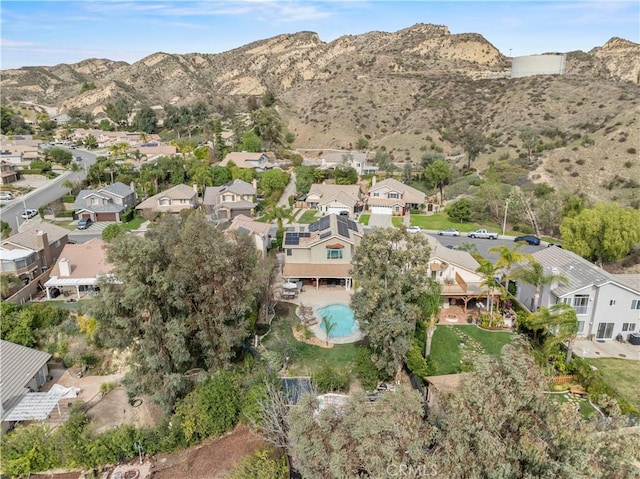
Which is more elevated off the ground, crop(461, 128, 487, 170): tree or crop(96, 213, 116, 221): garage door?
crop(461, 128, 487, 170): tree

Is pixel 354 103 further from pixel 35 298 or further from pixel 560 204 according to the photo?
pixel 35 298

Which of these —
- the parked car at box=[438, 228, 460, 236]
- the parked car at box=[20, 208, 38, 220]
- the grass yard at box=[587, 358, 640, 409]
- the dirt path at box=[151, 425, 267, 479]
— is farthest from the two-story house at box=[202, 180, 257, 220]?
the grass yard at box=[587, 358, 640, 409]

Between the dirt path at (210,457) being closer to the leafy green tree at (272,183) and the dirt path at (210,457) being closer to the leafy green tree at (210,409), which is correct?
the leafy green tree at (210,409)

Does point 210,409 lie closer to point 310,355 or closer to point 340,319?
point 310,355

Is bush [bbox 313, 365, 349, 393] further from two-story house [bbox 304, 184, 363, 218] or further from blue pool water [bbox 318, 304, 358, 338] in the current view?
two-story house [bbox 304, 184, 363, 218]

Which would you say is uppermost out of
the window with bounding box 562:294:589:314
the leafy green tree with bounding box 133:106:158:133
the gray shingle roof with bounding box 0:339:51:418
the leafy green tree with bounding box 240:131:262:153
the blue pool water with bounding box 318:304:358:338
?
the leafy green tree with bounding box 133:106:158:133
